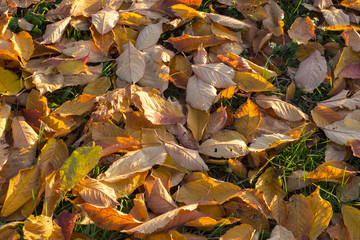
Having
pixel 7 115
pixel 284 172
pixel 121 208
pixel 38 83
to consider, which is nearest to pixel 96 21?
pixel 38 83

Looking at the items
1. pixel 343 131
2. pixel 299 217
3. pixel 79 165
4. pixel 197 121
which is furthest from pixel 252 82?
pixel 79 165

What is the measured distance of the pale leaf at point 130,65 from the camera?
1776mm

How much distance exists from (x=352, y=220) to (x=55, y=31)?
1.50 m

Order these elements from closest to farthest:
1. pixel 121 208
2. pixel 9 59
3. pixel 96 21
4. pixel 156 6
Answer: pixel 121 208, pixel 9 59, pixel 96 21, pixel 156 6

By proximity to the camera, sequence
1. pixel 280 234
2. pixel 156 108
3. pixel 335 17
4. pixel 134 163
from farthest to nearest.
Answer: pixel 335 17 < pixel 156 108 < pixel 134 163 < pixel 280 234

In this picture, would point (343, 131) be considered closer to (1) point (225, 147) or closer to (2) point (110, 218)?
(1) point (225, 147)

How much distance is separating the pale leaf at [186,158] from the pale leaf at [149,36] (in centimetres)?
58

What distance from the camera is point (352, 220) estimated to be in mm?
1445

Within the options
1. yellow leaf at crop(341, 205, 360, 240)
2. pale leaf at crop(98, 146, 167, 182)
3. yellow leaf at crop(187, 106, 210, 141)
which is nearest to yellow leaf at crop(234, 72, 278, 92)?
yellow leaf at crop(187, 106, 210, 141)

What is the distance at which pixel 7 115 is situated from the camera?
1.63 meters

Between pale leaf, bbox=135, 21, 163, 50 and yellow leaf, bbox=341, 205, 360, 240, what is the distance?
1.10m

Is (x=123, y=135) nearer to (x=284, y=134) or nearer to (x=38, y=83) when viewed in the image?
(x=38, y=83)

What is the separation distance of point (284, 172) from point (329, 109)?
1.22ft

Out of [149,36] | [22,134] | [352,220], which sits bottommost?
[352,220]
